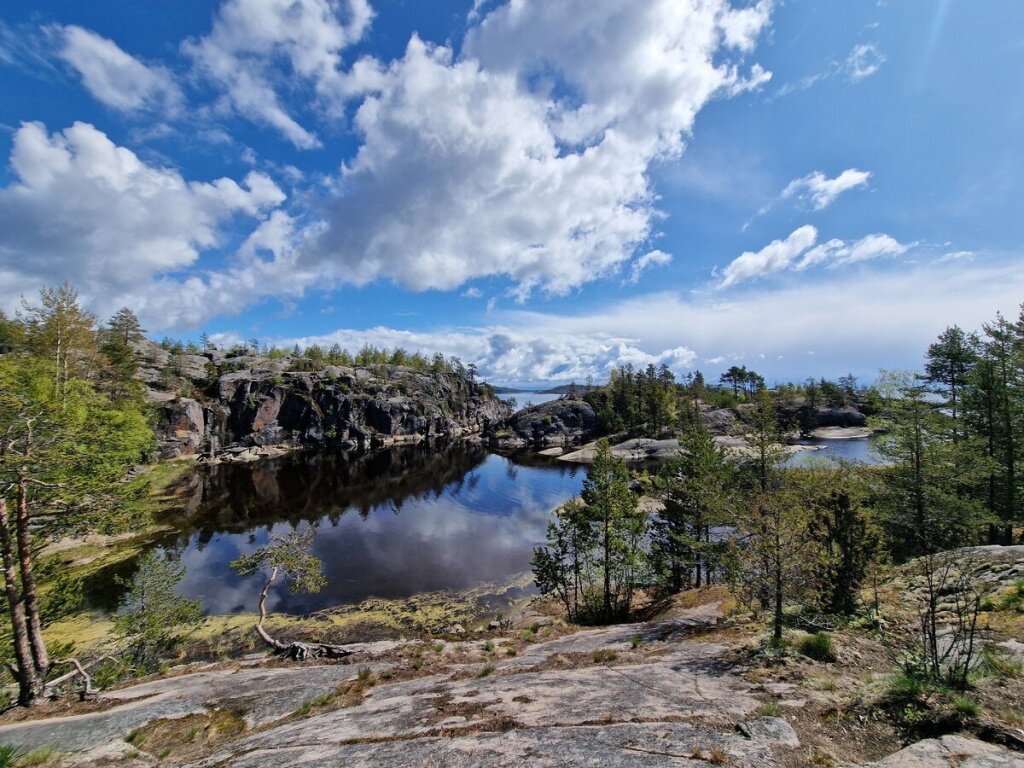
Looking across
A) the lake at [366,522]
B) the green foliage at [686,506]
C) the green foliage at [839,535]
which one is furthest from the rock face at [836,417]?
the green foliage at [839,535]

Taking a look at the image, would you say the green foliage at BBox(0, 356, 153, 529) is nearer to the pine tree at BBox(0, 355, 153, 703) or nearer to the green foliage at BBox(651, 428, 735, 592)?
the pine tree at BBox(0, 355, 153, 703)

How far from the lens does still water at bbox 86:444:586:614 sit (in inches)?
1471

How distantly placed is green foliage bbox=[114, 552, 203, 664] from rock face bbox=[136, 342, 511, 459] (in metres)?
78.6

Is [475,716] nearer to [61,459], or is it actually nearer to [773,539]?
[773,539]

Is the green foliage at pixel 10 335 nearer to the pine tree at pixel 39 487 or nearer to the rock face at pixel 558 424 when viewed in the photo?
the pine tree at pixel 39 487

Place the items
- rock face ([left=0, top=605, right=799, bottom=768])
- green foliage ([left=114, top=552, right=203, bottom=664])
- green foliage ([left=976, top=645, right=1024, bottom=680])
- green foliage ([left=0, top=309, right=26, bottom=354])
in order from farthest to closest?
green foliage ([left=0, top=309, right=26, bottom=354]) → green foliage ([left=114, top=552, right=203, bottom=664]) → green foliage ([left=976, top=645, right=1024, bottom=680]) → rock face ([left=0, top=605, right=799, bottom=768])

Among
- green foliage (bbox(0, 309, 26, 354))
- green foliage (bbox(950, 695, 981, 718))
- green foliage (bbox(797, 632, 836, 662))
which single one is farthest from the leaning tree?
green foliage (bbox(0, 309, 26, 354))

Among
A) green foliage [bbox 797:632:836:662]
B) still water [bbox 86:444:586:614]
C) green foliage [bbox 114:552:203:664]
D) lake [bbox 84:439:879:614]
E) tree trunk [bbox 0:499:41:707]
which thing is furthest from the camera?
still water [bbox 86:444:586:614]

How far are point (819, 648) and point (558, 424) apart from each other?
416 ft

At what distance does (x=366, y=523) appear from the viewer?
5638 cm

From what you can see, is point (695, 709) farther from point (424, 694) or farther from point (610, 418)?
point (610, 418)

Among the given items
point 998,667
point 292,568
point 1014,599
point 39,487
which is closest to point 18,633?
point 39,487

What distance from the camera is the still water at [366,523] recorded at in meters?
37.4

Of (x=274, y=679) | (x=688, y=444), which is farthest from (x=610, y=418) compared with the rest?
(x=274, y=679)
